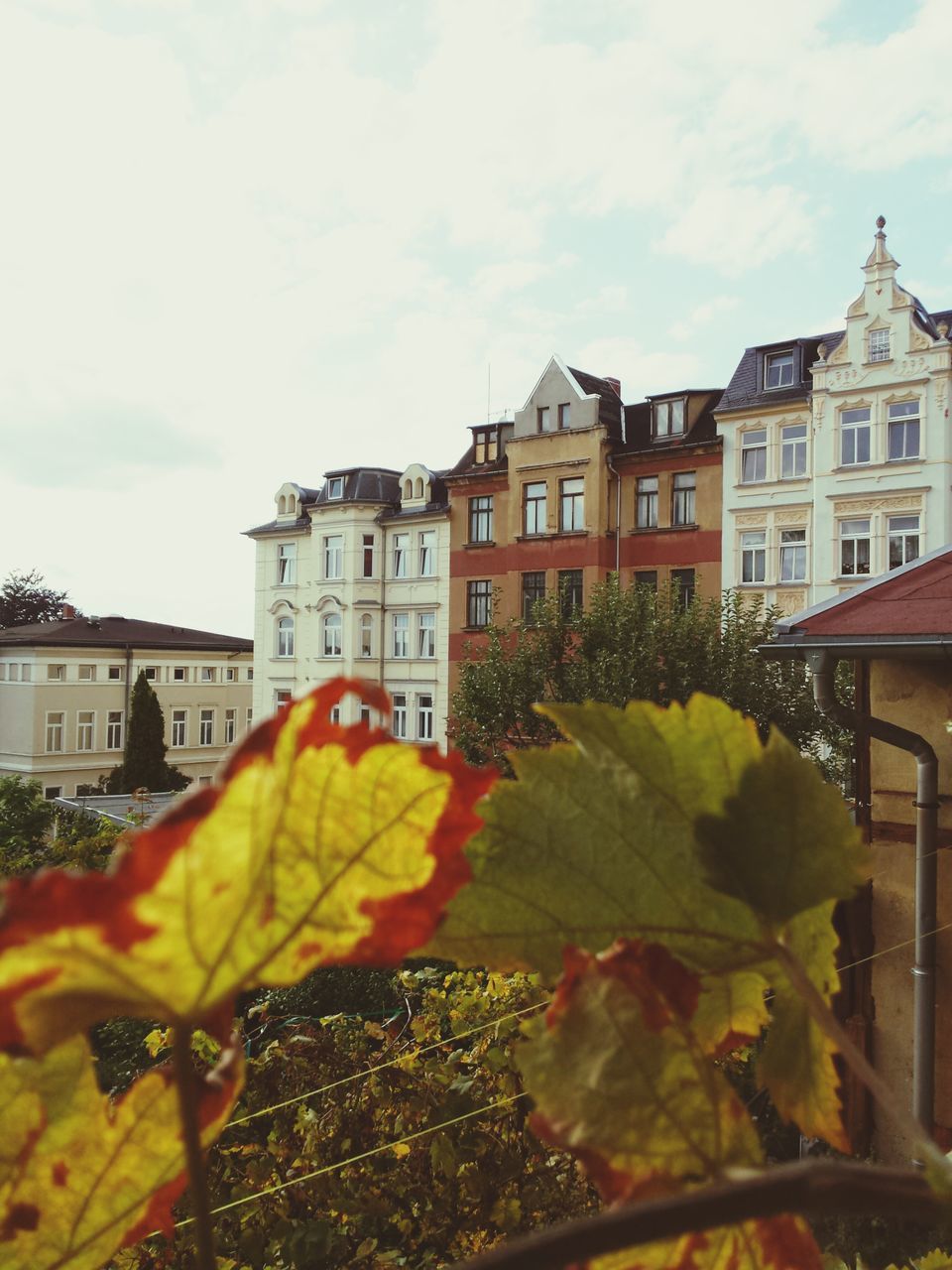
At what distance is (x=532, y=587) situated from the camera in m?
14.3

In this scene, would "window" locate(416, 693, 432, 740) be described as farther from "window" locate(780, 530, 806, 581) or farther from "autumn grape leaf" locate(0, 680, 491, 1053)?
"autumn grape leaf" locate(0, 680, 491, 1053)

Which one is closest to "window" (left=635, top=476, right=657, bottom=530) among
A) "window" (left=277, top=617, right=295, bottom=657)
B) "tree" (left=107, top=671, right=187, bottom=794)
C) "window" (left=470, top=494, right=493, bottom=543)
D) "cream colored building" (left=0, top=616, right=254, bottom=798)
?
"window" (left=470, top=494, right=493, bottom=543)

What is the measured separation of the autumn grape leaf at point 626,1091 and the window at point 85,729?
22.1 m

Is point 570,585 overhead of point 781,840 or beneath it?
overhead

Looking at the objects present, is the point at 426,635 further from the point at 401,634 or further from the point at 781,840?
the point at 781,840

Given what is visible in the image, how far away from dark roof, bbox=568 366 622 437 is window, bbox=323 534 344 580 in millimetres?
4609

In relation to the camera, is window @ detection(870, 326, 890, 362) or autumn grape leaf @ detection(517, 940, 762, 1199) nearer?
autumn grape leaf @ detection(517, 940, 762, 1199)

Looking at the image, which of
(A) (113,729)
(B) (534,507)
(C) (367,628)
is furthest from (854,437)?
(A) (113,729)

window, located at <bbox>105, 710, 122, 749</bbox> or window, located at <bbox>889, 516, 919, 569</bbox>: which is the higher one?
window, located at <bbox>889, 516, 919, 569</bbox>

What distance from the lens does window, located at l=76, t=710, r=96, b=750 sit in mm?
20750

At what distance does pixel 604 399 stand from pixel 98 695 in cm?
1268

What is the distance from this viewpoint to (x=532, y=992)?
7.70ft

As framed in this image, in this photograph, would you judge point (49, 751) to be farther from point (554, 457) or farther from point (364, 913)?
point (364, 913)

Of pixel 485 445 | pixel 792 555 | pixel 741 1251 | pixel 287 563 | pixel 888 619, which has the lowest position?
pixel 741 1251
